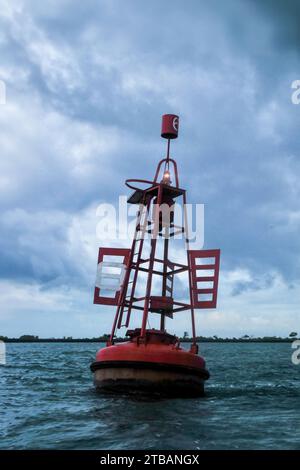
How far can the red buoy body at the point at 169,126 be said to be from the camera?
24.9 metres

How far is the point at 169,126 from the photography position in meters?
24.9

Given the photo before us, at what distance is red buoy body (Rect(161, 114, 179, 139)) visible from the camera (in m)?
24.9

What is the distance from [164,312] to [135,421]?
8485 millimetres

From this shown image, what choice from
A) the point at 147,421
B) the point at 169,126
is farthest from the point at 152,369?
the point at 169,126

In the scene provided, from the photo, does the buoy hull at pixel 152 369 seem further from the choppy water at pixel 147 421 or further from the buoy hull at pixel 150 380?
the choppy water at pixel 147 421

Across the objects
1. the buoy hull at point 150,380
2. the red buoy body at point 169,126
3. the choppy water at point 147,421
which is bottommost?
the choppy water at point 147,421

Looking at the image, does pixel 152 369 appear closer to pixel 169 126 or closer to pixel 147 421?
pixel 147 421

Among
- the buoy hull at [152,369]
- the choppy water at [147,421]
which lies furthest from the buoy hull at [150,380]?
the choppy water at [147,421]

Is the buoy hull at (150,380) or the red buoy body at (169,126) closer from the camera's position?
the buoy hull at (150,380)

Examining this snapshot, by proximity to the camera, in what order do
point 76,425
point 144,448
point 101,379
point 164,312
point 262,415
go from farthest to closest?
point 164,312
point 101,379
point 262,415
point 76,425
point 144,448

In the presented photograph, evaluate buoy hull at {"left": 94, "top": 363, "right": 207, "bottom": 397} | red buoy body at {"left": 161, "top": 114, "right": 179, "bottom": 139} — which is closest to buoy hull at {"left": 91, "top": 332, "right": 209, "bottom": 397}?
buoy hull at {"left": 94, "top": 363, "right": 207, "bottom": 397}
